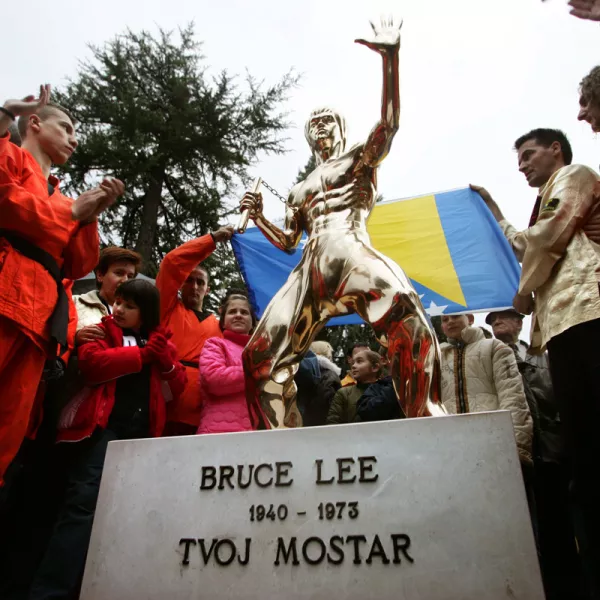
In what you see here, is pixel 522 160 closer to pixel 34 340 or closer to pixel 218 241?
pixel 218 241

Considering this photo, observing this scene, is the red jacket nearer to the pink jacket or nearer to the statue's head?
the pink jacket

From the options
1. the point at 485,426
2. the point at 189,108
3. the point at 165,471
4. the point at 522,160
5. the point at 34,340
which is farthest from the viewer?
the point at 189,108

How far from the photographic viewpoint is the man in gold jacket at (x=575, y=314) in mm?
2143

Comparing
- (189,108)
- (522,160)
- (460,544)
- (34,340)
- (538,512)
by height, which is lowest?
(460,544)

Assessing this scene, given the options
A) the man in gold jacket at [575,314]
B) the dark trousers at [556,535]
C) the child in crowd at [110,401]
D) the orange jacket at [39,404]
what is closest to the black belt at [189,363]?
the child in crowd at [110,401]

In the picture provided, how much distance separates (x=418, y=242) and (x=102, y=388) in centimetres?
331

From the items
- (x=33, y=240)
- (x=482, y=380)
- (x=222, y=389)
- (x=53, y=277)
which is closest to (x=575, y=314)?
(x=482, y=380)

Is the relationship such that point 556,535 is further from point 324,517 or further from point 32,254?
point 32,254

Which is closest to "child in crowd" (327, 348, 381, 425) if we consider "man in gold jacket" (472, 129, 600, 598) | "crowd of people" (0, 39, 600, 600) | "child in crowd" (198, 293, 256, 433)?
"crowd of people" (0, 39, 600, 600)

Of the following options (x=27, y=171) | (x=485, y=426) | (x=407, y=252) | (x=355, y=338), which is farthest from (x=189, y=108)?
(x=485, y=426)

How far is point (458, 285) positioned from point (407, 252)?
65 cm

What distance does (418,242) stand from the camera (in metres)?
5.23

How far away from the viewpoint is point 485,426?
183 cm

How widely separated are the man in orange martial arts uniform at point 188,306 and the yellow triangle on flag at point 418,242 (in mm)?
1873
